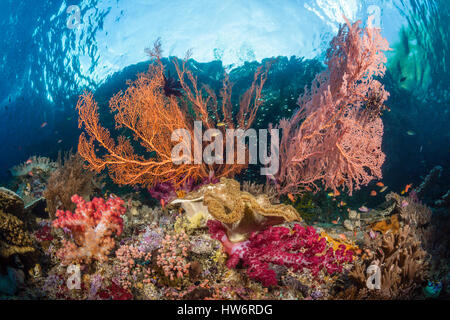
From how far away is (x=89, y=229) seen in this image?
3.32 metres

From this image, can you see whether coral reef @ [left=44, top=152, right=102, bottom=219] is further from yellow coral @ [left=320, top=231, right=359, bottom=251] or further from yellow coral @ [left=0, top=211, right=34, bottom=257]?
yellow coral @ [left=320, top=231, right=359, bottom=251]

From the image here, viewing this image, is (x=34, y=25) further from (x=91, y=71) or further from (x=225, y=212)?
(x=225, y=212)

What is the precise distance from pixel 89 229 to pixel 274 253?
2.91 m

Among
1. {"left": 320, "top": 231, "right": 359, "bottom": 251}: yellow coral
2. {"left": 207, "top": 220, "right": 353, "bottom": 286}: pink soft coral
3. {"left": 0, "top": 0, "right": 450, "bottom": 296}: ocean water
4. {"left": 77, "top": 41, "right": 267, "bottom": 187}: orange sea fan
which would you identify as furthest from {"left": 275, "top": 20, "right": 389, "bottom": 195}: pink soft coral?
{"left": 0, "top": 0, "right": 450, "bottom": 296}: ocean water

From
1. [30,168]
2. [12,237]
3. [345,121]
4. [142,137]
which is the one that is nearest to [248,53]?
[345,121]

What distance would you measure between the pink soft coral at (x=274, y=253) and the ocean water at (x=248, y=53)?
5.00 m

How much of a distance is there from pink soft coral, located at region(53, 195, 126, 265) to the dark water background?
692 cm

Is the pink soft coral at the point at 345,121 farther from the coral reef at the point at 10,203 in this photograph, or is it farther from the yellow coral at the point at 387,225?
the coral reef at the point at 10,203

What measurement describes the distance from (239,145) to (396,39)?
13.5 meters

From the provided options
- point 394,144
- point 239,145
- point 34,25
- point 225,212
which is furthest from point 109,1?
point 394,144

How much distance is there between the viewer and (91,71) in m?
16.3

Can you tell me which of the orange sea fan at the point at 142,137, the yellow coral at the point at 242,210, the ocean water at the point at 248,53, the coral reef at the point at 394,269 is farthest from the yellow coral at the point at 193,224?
the ocean water at the point at 248,53

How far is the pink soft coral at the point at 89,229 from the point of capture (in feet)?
10.6

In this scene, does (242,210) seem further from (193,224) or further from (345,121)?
(345,121)
